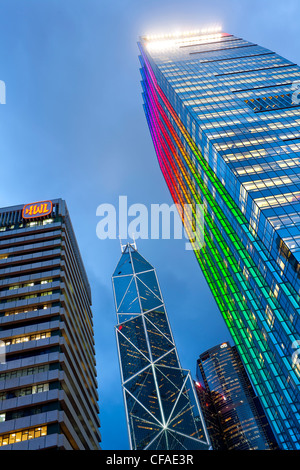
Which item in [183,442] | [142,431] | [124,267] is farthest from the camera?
[124,267]

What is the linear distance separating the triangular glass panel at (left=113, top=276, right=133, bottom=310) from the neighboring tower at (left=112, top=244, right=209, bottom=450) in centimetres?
44

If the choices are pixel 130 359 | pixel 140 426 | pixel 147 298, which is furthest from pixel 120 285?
pixel 140 426

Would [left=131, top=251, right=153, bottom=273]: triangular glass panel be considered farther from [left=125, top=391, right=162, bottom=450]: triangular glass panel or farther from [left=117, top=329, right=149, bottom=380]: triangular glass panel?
[left=125, top=391, right=162, bottom=450]: triangular glass panel

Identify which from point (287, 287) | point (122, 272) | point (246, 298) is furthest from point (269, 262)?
point (122, 272)

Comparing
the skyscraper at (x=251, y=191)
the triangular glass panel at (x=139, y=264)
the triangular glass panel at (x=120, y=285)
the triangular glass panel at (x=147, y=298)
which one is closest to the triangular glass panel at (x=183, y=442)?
the skyscraper at (x=251, y=191)

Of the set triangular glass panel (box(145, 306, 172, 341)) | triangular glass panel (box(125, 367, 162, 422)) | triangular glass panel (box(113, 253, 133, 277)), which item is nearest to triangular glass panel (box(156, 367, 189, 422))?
triangular glass panel (box(125, 367, 162, 422))

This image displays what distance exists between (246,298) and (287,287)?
28442 millimetres

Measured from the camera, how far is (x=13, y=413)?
162 ft

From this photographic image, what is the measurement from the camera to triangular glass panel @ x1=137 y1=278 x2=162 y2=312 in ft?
400

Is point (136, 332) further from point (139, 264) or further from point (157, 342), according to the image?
point (139, 264)

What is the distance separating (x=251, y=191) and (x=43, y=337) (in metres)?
47.0

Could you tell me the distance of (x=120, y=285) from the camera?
137125mm
